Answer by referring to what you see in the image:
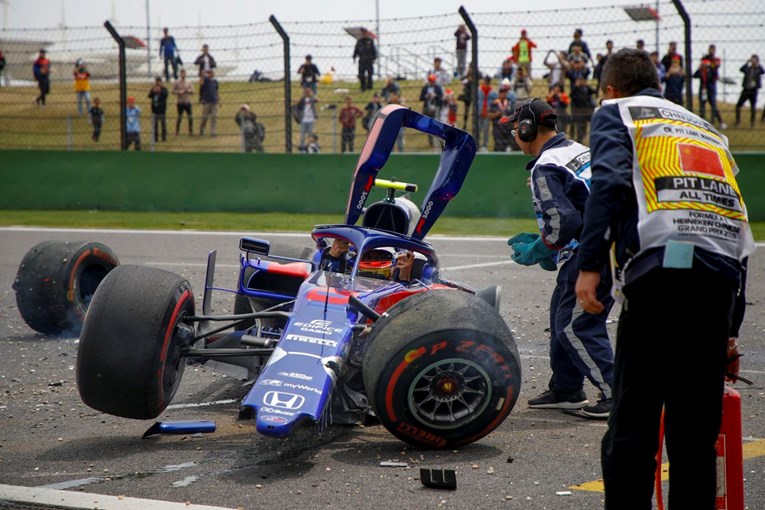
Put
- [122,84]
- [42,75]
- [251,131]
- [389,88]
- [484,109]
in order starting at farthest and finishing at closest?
1. [42,75]
2. [389,88]
3. [251,131]
4. [122,84]
5. [484,109]

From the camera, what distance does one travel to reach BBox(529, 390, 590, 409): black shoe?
5.95 metres

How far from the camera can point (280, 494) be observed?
434 cm

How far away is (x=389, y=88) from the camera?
1869 centimetres

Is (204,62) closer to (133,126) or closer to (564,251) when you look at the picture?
(133,126)

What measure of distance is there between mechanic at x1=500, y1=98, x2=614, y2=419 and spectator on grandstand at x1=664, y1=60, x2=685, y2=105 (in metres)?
10.8

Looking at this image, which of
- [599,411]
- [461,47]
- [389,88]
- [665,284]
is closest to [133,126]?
[389,88]

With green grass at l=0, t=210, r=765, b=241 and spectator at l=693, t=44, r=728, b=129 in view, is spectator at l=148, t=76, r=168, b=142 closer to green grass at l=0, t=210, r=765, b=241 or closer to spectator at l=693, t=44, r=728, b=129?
green grass at l=0, t=210, r=765, b=241

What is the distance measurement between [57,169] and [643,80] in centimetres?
1521

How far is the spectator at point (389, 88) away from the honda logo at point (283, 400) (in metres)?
14.3

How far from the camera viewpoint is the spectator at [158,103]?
18398mm

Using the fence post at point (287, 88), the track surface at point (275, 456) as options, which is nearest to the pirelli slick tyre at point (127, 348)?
the track surface at point (275, 456)

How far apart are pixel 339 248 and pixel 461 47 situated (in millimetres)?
10930

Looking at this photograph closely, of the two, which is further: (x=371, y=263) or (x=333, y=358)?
(x=371, y=263)

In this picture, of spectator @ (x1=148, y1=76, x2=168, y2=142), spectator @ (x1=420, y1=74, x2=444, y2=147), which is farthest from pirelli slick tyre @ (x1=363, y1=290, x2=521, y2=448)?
spectator @ (x1=148, y1=76, x2=168, y2=142)
